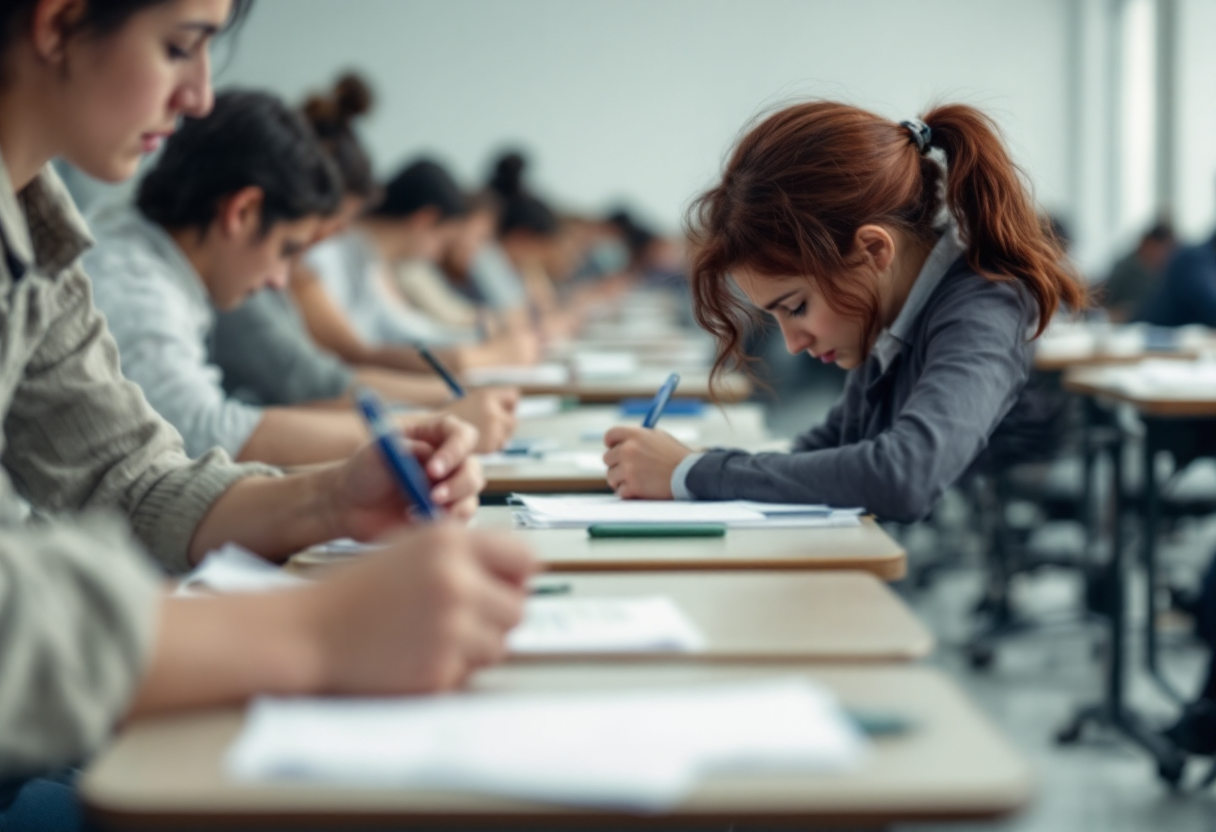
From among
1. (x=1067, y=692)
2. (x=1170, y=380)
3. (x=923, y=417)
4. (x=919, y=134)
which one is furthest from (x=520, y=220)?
(x=923, y=417)

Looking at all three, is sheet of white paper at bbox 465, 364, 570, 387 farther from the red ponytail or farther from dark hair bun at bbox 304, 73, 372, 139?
the red ponytail

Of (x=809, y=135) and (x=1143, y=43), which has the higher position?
(x=809, y=135)

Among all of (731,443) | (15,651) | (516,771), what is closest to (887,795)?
(516,771)

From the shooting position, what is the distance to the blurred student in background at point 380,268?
3.63 meters

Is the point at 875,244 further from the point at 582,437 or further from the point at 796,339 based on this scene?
the point at 582,437

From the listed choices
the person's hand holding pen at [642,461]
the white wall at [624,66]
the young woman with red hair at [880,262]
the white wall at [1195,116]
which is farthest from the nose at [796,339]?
the white wall at [624,66]


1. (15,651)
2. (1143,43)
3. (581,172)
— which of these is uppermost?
(15,651)

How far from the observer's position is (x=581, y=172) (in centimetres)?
999

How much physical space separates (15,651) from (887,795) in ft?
1.31

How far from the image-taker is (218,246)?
7.06 feet

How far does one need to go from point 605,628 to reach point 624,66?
9275mm

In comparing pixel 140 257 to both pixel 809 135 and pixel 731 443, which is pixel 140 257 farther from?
pixel 809 135

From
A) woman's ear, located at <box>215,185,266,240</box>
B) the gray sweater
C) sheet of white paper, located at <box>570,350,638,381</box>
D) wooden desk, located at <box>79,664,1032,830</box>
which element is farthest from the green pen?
sheet of white paper, located at <box>570,350,638,381</box>

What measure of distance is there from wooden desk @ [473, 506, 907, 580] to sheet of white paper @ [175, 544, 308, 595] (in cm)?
22
